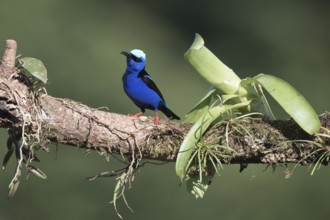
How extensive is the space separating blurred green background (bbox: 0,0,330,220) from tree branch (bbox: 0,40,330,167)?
3540mm

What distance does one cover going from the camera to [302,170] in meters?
7.03

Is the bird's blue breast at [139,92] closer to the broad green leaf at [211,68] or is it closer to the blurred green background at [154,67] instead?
the broad green leaf at [211,68]

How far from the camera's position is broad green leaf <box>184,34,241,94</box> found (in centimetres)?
274

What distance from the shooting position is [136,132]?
2590mm

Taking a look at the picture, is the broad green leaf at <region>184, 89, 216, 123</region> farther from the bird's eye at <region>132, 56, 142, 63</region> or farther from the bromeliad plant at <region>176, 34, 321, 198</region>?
the bird's eye at <region>132, 56, 142, 63</region>

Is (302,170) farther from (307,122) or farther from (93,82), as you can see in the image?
(307,122)

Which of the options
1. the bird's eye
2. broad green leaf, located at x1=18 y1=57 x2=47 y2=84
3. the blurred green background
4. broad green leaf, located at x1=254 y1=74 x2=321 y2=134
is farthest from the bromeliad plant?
the blurred green background

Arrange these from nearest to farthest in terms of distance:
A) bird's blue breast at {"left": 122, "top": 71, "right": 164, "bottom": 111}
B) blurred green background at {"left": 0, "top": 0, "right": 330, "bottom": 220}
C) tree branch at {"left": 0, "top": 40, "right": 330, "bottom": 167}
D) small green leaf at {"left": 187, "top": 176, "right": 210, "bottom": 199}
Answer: tree branch at {"left": 0, "top": 40, "right": 330, "bottom": 167} < small green leaf at {"left": 187, "top": 176, "right": 210, "bottom": 199} < bird's blue breast at {"left": 122, "top": 71, "right": 164, "bottom": 111} < blurred green background at {"left": 0, "top": 0, "right": 330, "bottom": 220}

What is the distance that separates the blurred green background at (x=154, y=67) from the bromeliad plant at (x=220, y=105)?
343 centimetres

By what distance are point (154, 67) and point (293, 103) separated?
15.7 feet

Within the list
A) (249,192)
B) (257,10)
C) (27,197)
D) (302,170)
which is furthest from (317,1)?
(27,197)

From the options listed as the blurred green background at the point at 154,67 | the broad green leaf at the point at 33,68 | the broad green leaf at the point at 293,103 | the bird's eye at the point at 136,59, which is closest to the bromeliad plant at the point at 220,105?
the broad green leaf at the point at 293,103

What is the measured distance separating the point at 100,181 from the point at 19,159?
13.0ft

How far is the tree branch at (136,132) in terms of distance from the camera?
252cm
